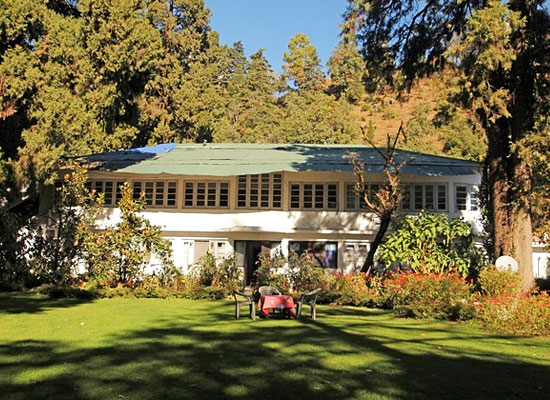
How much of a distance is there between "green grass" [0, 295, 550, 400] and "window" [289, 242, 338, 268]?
10379 mm

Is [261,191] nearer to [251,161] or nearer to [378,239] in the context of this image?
[251,161]

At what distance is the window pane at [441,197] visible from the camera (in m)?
25.3

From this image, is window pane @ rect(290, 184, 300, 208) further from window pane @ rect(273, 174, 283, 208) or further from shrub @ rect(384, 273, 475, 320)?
shrub @ rect(384, 273, 475, 320)

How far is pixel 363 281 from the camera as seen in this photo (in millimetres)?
20641

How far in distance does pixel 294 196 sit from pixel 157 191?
6402 mm

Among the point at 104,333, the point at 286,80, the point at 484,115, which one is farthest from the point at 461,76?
the point at 286,80

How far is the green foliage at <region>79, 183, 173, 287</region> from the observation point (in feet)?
71.4

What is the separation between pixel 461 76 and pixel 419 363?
9.18 m

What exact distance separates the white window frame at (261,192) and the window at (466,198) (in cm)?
800

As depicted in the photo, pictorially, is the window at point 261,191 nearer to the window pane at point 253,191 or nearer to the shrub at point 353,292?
the window pane at point 253,191

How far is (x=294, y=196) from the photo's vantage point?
84.3 feet

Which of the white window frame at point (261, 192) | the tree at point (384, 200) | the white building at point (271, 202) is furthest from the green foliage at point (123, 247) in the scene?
the tree at point (384, 200)

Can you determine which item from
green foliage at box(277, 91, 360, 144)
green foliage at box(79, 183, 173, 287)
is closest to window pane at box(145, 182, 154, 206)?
green foliage at box(79, 183, 173, 287)

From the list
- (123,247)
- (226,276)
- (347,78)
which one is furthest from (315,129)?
(347,78)
